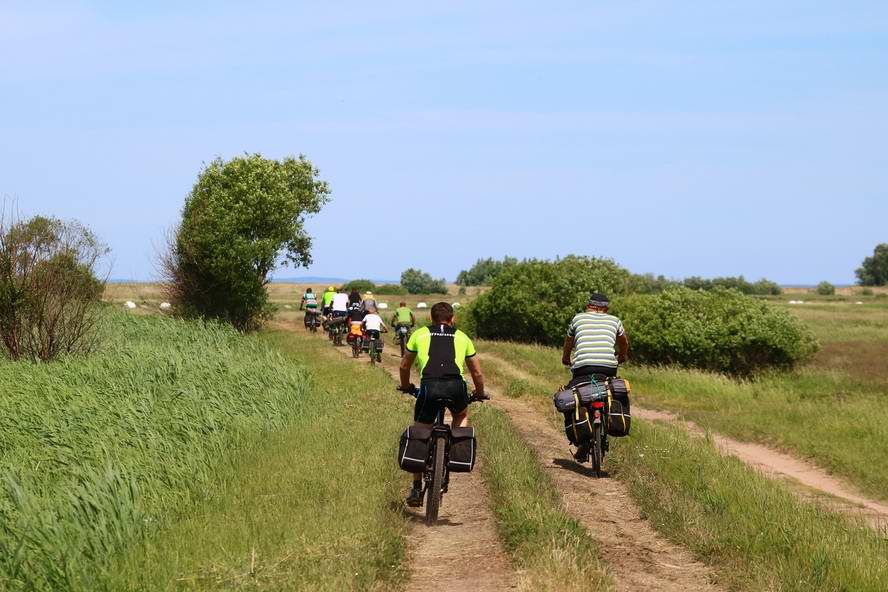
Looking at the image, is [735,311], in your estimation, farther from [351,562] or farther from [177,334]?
[351,562]

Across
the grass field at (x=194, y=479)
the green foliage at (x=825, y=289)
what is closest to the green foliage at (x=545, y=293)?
the grass field at (x=194, y=479)

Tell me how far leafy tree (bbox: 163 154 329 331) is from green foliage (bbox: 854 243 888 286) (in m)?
109

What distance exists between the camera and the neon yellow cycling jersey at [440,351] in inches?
369

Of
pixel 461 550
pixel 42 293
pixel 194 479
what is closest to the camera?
pixel 461 550

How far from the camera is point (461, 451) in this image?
9.44 meters

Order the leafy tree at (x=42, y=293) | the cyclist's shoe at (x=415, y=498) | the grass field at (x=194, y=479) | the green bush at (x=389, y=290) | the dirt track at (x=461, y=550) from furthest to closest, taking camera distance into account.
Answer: the green bush at (x=389, y=290) < the leafy tree at (x=42, y=293) < the cyclist's shoe at (x=415, y=498) < the grass field at (x=194, y=479) < the dirt track at (x=461, y=550)

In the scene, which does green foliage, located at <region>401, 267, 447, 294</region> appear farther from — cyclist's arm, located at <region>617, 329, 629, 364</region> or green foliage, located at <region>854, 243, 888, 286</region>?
cyclist's arm, located at <region>617, 329, 629, 364</region>

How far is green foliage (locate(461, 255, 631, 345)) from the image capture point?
128ft

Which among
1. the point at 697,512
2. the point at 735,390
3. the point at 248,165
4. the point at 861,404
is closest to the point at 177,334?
the point at 248,165

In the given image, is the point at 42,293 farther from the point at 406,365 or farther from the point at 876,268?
the point at 876,268

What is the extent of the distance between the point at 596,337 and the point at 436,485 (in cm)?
356

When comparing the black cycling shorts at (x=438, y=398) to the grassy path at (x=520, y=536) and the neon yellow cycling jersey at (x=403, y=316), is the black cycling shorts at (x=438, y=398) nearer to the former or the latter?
the grassy path at (x=520, y=536)

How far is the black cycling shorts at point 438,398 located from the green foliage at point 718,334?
2242 centimetres

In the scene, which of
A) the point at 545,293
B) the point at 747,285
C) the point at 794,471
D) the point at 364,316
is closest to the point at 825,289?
the point at 747,285
